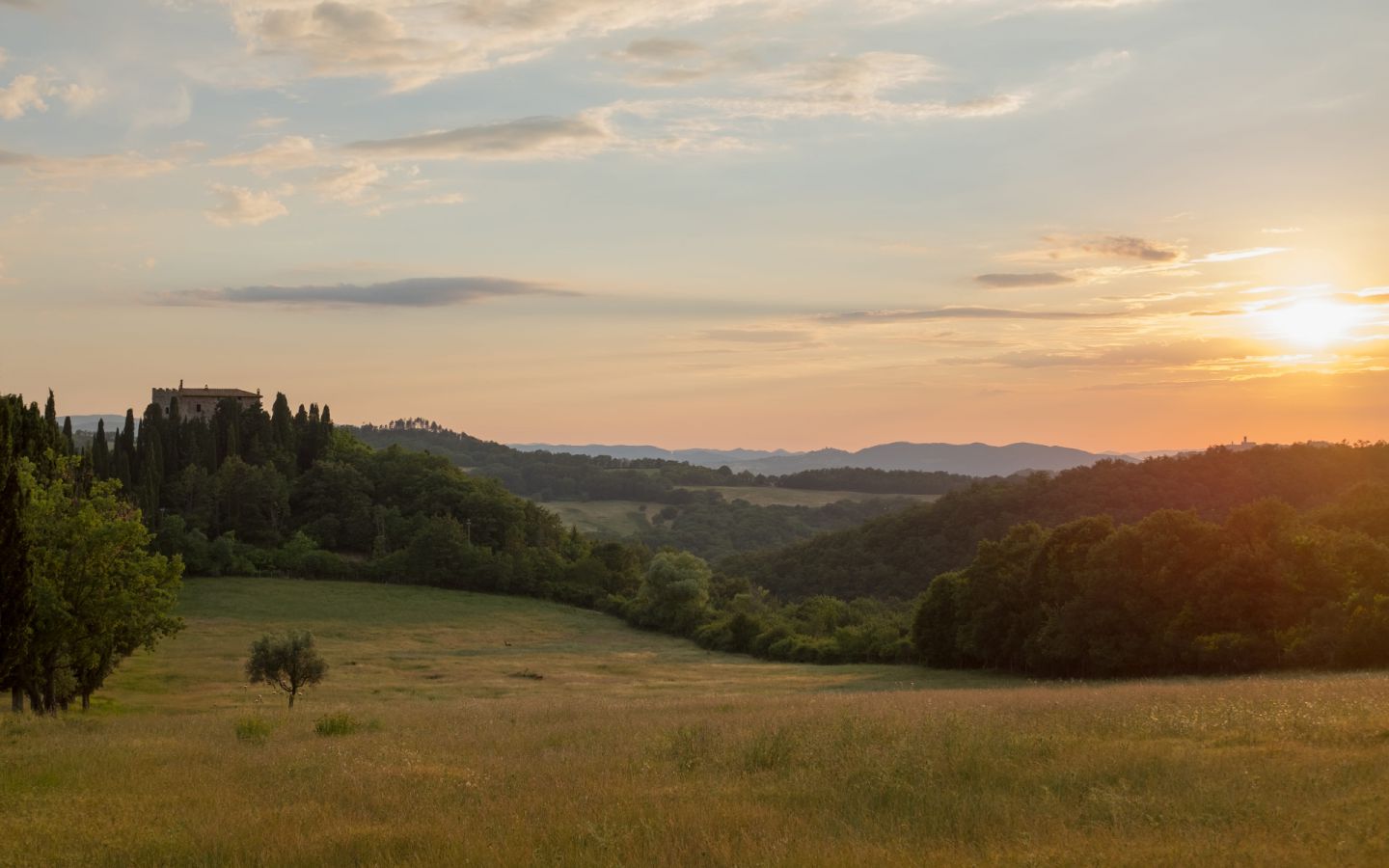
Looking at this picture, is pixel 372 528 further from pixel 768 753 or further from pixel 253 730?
pixel 768 753

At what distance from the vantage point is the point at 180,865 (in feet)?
36.7

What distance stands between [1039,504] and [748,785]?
113 metres

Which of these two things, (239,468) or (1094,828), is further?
(239,468)

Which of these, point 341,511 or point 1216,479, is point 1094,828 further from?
point 341,511

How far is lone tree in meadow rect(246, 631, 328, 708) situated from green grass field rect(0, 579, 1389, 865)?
17678mm

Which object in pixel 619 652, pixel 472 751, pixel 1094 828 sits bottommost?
pixel 619 652

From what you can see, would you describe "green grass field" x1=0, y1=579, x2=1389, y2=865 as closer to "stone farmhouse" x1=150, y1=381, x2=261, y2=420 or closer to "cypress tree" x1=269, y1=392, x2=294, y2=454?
"cypress tree" x1=269, y1=392, x2=294, y2=454

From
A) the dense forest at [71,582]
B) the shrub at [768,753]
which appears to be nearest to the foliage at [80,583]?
the dense forest at [71,582]

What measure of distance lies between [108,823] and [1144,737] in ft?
47.2

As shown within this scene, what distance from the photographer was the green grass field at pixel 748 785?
10.8 m

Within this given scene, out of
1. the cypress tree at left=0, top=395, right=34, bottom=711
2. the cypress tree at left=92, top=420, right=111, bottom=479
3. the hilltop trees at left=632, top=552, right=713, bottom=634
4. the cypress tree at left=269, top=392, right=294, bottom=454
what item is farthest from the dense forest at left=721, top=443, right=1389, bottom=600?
the cypress tree at left=0, top=395, right=34, bottom=711

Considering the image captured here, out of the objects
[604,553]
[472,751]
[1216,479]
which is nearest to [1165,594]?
→ [472,751]

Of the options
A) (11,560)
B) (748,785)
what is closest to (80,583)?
(11,560)

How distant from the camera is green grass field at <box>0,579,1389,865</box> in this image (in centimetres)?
1077
